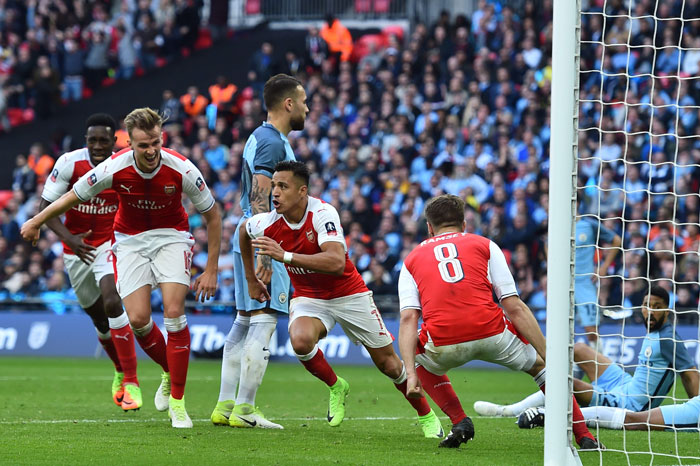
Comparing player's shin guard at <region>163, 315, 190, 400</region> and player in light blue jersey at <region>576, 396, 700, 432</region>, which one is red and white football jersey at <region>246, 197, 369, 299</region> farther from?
player in light blue jersey at <region>576, 396, 700, 432</region>

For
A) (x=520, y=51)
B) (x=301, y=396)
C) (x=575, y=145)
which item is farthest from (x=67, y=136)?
(x=575, y=145)

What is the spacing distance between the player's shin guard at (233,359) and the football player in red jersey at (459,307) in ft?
6.07

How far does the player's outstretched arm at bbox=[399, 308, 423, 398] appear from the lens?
6.28 metres

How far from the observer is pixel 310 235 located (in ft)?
24.9

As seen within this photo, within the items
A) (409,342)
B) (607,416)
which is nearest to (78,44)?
(607,416)

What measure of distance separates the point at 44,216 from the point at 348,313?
93.9 inches

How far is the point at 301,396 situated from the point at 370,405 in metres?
1.33

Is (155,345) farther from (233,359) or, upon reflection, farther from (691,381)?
(691,381)

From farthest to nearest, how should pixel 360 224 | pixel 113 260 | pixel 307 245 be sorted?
pixel 360 224
pixel 113 260
pixel 307 245

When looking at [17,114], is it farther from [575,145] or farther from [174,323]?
[575,145]

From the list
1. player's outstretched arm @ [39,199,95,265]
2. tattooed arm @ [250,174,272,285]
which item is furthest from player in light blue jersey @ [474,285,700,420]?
player's outstretched arm @ [39,199,95,265]

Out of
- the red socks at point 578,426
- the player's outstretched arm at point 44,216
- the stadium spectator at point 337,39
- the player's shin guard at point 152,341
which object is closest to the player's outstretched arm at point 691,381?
the red socks at point 578,426

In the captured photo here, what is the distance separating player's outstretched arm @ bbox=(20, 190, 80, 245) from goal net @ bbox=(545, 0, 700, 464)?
3.82 meters

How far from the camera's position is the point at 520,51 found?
21609 millimetres
